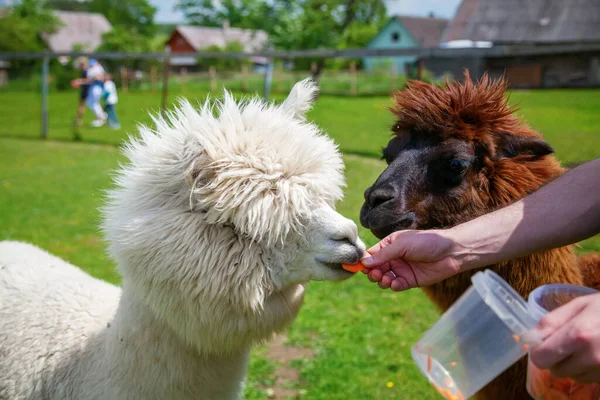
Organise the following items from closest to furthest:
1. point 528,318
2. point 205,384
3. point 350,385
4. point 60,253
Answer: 1. point 528,318
2. point 205,384
3. point 350,385
4. point 60,253

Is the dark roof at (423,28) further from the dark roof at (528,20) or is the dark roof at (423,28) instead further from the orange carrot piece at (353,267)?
the orange carrot piece at (353,267)

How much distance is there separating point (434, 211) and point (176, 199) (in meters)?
1.26

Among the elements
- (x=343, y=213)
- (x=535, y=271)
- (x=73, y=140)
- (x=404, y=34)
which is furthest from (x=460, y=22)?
(x=404, y=34)

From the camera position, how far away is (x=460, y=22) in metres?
33.2

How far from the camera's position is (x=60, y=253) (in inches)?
251

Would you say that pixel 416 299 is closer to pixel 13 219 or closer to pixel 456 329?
pixel 456 329

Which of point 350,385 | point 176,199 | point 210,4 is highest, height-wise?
point 210,4

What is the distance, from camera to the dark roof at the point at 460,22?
3015cm

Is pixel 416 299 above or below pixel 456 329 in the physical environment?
below

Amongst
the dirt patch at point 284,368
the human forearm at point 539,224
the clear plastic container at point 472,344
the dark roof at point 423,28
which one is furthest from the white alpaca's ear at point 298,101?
the dark roof at point 423,28

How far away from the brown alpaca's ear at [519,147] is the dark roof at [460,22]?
28017mm

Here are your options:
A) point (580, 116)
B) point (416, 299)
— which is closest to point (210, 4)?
point (580, 116)

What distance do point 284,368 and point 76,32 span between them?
75.2 m

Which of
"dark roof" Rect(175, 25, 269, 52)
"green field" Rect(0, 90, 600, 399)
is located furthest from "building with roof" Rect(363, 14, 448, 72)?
"green field" Rect(0, 90, 600, 399)
